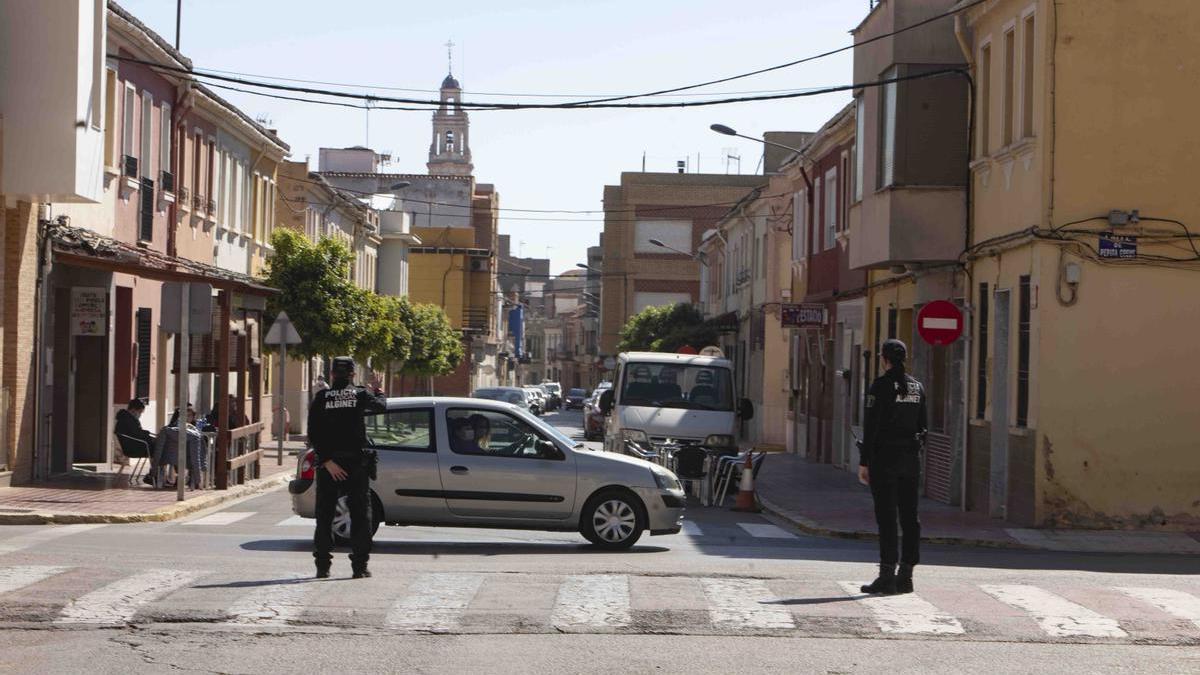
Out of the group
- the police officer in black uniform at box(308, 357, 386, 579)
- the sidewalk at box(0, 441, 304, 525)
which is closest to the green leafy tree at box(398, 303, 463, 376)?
the sidewalk at box(0, 441, 304, 525)

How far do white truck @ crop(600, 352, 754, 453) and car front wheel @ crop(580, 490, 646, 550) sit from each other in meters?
9.26

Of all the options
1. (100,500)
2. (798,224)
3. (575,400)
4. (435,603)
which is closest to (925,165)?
(100,500)

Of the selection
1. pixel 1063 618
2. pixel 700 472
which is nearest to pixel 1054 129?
pixel 700 472

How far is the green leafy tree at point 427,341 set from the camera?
210 feet

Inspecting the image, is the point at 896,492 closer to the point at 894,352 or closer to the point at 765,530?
the point at 894,352

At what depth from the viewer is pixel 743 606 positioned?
11.2 m

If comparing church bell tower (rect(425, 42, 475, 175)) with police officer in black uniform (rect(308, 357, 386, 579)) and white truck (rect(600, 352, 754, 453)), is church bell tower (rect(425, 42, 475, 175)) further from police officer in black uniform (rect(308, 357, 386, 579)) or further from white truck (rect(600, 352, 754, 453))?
police officer in black uniform (rect(308, 357, 386, 579))

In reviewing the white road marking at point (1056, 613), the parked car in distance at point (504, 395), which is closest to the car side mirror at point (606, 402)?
the white road marking at point (1056, 613)

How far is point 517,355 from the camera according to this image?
5581 inches

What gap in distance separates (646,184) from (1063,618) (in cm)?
9523

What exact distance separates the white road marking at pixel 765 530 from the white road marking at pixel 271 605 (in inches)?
330

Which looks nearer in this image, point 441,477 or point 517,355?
point 441,477

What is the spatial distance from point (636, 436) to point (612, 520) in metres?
9.56

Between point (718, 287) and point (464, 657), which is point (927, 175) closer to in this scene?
point (464, 657)
